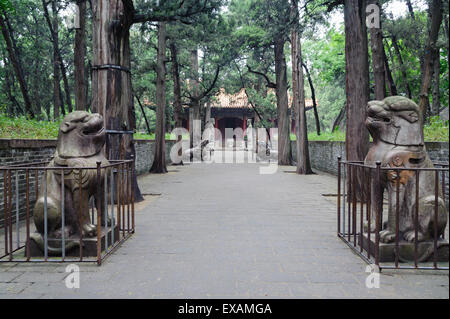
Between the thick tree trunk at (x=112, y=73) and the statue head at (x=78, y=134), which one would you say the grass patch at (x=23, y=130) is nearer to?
the thick tree trunk at (x=112, y=73)

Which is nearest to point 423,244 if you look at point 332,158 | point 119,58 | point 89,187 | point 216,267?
point 216,267

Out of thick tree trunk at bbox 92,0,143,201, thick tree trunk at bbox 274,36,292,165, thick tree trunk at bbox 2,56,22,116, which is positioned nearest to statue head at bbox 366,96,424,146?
thick tree trunk at bbox 92,0,143,201

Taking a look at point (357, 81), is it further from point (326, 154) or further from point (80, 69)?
point (80, 69)

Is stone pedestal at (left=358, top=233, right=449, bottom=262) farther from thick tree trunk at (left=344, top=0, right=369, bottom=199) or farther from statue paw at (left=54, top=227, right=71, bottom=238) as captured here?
thick tree trunk at (left=344, top=0, right=369, bottom=199)

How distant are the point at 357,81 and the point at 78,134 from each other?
6.61 m

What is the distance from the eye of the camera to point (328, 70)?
23.6m

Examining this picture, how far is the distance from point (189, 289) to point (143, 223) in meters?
3.06

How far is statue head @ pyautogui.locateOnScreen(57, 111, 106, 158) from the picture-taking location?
172 inches

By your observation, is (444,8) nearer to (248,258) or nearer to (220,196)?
(220,196)

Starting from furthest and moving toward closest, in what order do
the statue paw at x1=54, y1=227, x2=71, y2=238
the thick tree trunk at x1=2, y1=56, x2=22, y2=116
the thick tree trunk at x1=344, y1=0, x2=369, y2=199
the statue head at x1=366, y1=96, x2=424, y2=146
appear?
1. the thick tree trunk at x1=2, y1=56, x2=22, y2=116
2. the thick tree trunk at x1=344, y1=0, x2=369, y2=199
3. the statue paw at x1=54, y1=227, x2=71, y2=238
4. the statue head at x1=366, y1=96, x2=424, y2=146

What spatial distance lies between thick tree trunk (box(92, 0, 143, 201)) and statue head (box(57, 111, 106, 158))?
10.9ft

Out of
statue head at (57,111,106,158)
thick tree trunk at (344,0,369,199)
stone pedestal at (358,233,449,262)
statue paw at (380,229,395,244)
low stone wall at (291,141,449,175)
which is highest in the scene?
thick tree trunk at (344,0,369,199)

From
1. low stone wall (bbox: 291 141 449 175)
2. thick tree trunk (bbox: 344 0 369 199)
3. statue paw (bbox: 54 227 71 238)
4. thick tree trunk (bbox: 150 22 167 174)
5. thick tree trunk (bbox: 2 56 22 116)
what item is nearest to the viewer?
statue paw (bbox: 54 227 71 238)

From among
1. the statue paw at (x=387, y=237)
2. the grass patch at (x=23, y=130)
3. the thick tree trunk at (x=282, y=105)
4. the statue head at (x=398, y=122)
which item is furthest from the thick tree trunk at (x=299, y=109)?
the statue paw at (x=387, y=237)
